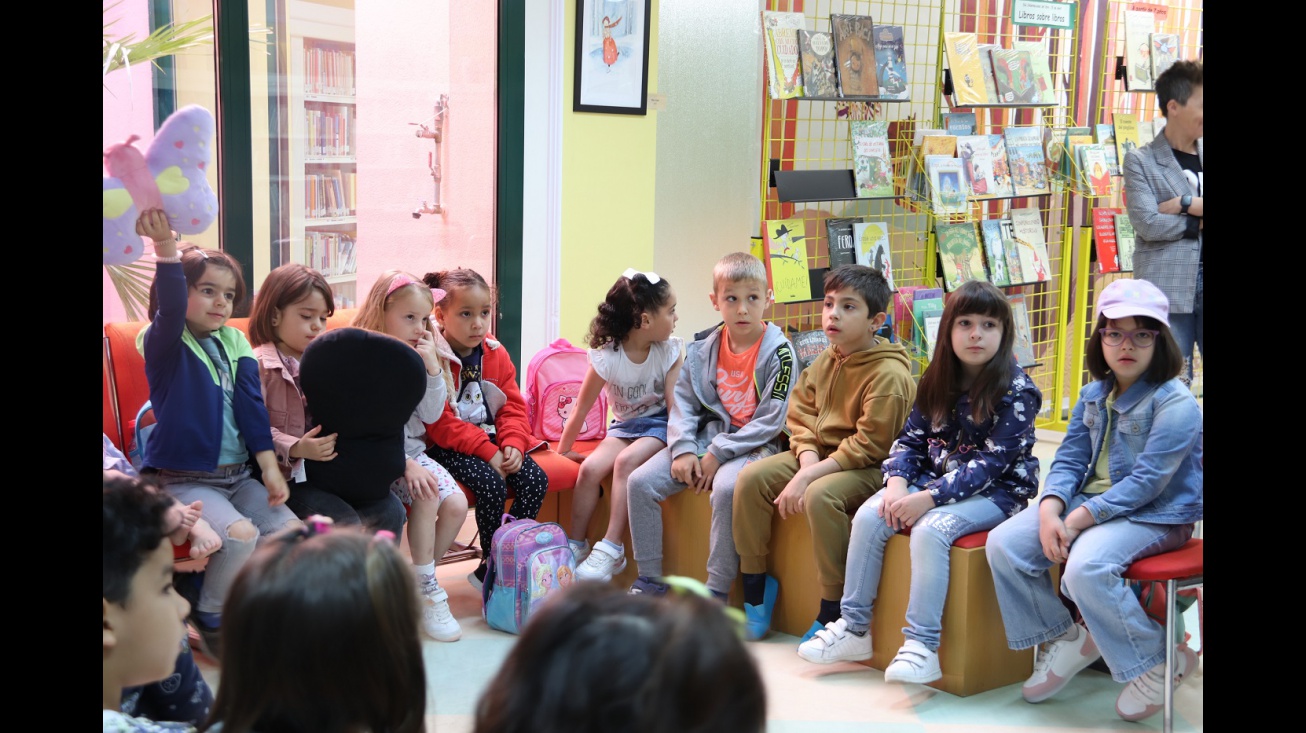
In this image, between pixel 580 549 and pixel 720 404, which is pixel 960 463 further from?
pixel 580 549

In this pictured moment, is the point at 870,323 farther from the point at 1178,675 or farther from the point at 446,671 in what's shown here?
the point at 446,671

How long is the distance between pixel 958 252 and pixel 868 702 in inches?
103

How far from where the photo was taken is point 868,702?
9.71ft

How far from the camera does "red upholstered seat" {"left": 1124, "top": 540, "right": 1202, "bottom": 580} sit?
8.75ft

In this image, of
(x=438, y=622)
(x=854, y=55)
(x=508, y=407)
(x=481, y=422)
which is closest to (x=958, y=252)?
(x=854, y=55)

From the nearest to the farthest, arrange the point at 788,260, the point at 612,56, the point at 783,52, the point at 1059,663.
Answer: the point at 1059,663 → the point at 783,52 → the point at 788,260 → the point at 612,56

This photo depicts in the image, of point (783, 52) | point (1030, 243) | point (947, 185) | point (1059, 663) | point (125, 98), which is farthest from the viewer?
point (1030, 243)

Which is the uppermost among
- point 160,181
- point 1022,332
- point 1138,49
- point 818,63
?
point 1138,49

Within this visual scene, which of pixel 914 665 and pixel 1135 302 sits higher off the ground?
pixel 1135 302

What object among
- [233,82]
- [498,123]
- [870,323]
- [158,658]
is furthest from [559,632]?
[498,123]

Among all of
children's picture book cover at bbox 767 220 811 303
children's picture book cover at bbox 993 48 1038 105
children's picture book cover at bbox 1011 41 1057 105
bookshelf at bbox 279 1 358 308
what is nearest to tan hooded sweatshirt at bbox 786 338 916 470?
children's picture book cover at bbox 767 220 811 303

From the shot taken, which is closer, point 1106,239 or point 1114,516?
point 1114,516

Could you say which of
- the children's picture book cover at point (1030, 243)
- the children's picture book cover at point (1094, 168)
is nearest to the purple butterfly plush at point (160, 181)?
the children's picture book cover at point (1030, 243)

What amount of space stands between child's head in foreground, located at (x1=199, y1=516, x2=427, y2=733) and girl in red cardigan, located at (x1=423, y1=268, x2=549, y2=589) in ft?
6.88
